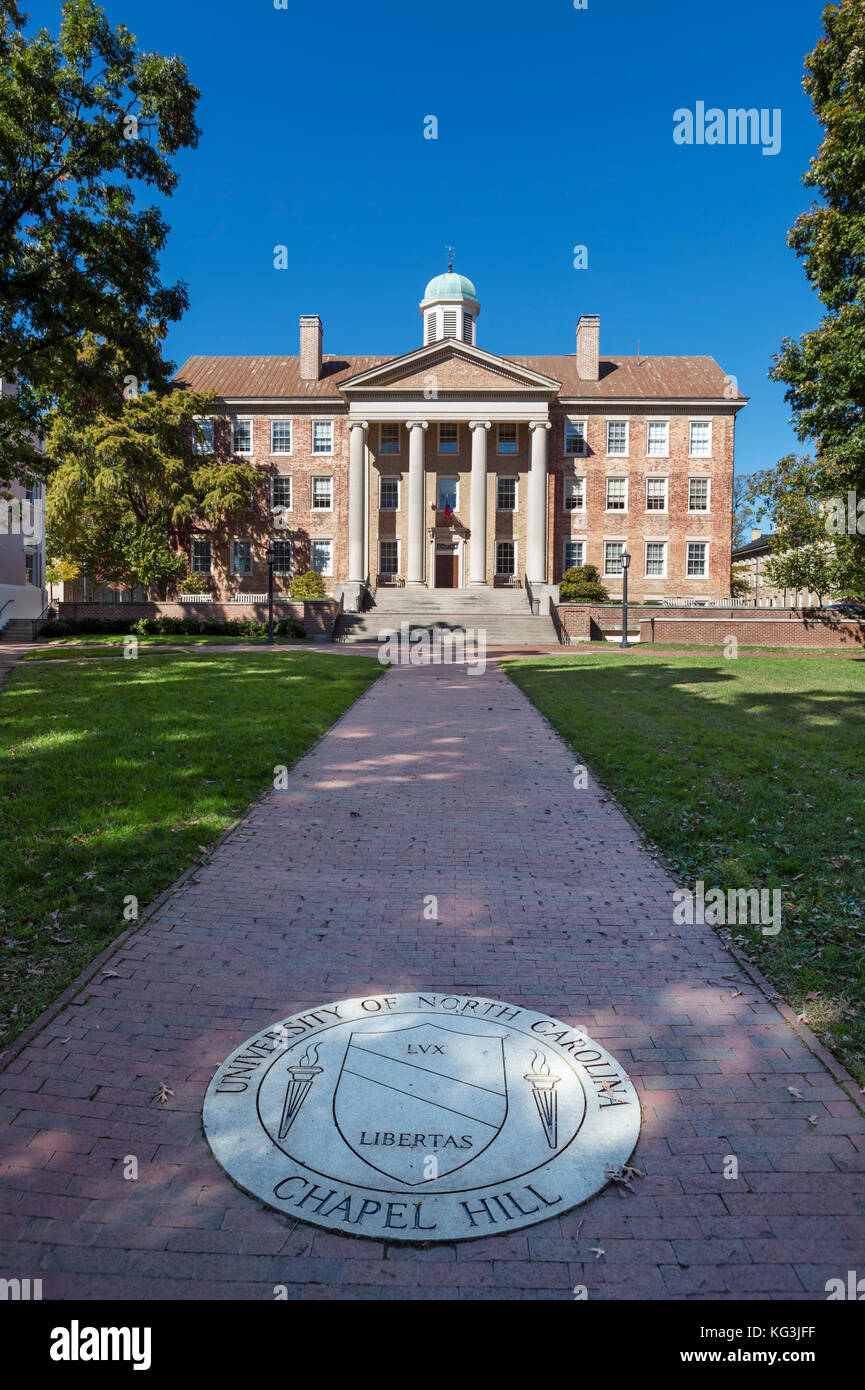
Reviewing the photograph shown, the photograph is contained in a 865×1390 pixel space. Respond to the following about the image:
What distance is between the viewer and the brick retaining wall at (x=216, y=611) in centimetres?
3456

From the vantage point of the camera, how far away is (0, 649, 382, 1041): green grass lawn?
4.95m

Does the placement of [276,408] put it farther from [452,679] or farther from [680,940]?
[680,940]

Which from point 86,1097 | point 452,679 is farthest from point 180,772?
point 452,679

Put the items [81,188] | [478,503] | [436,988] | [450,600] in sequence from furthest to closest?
1. [478,503]
2. [450,600]
3. [81,188]
4. [436,988]

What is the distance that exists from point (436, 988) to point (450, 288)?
5351cm

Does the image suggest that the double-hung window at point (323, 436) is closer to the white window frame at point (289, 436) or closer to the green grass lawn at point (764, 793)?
the white window frame at point (289, 436)

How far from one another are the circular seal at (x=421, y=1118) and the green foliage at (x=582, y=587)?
38.1 metres

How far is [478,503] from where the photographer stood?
4291 cm

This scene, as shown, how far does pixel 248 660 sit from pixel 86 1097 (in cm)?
1886

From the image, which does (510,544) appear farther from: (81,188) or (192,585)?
(81,188)

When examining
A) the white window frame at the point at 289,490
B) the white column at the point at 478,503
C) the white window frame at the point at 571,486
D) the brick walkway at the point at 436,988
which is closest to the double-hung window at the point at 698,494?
the white window frame at the point at 571,486

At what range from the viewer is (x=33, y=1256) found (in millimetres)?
2598

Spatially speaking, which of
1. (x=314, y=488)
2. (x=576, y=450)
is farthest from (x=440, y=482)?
(x=576, y=450)
